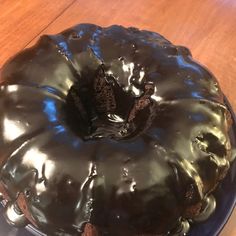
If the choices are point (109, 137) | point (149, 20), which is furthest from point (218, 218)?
point (149, 20)

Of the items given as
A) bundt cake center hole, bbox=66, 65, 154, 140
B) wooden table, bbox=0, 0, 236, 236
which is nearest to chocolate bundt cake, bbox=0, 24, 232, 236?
bundt cake center hole, bbox=66, 65, 154, 140

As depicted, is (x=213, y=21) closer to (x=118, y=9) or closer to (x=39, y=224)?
(x=118, y=9)

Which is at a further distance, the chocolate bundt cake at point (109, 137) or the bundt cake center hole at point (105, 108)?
the bundt cake center hole at point (105, 108)

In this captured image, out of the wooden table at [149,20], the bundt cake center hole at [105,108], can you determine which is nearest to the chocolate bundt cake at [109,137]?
the bundt cake center hole at [105,108]

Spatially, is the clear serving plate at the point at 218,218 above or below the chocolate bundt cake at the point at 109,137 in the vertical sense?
below

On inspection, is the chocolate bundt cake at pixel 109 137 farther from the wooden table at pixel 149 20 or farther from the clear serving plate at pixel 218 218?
the wooden table at pixel 149 20

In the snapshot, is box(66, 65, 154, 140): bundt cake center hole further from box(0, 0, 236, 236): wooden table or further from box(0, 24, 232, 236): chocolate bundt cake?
box(0, 0, 236, 236): wooden table

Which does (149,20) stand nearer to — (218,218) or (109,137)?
(109,137)
